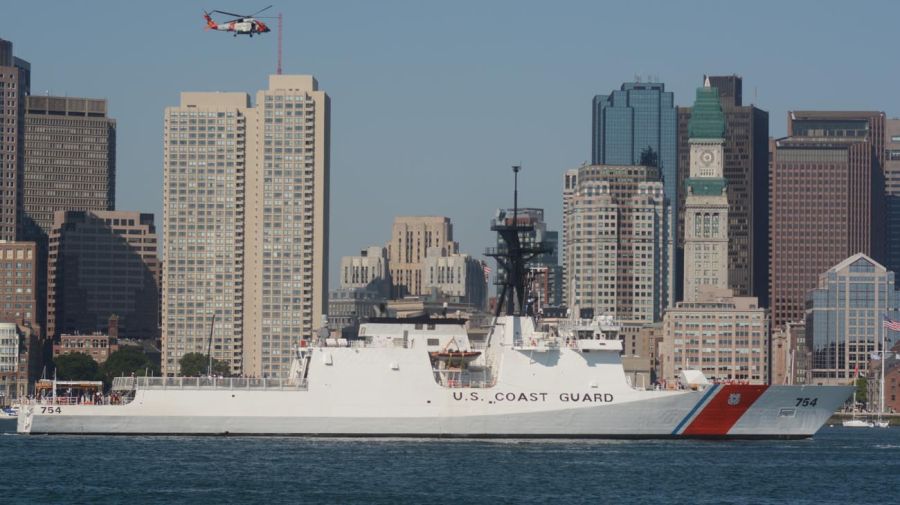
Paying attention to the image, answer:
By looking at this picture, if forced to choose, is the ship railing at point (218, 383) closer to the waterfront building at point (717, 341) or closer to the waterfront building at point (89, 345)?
the waterfront building at point (89, 345)

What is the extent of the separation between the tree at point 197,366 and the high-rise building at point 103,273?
4005 centimetres

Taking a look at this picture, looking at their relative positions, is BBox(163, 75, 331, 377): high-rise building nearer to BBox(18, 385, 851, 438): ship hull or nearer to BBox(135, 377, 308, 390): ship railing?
BBox(135, 377, 308, 390): ship railing

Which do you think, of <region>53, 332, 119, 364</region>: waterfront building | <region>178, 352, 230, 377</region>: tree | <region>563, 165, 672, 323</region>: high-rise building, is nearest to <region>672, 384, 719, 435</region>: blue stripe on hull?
<region>178, 352, 230, 377</region>: tree

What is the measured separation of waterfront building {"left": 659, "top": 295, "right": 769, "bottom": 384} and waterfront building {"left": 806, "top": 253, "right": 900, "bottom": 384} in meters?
14.9

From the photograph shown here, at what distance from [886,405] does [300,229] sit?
170 ft

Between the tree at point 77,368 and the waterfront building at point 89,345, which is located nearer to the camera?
the tree at point 77,368

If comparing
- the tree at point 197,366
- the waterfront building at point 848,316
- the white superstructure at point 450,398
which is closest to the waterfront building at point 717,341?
the waterfront building at point 848,316

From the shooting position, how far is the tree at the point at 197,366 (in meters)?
144

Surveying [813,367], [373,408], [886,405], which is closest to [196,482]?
[373,408]

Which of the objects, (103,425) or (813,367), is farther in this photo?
(813,367)

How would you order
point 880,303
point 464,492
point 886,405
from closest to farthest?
point 464,492 → point 886,405 → point 880,303

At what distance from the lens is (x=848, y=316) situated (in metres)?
186

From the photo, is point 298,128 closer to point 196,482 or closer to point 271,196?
point 271,196

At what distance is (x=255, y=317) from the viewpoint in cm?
16225
